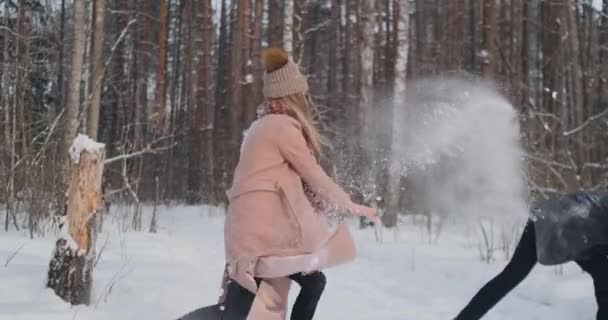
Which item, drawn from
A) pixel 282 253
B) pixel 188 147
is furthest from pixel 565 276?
pixel 188 147

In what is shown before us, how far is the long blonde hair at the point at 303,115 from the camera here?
3.12 meters

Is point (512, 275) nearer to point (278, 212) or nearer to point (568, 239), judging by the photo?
point (568, 239)

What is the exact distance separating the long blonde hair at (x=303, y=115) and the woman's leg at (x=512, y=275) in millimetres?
1489

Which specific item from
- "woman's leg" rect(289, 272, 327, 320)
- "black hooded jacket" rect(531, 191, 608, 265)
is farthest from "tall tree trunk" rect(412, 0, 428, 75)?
"woman's leg" rect(289, 272, 327, 320)

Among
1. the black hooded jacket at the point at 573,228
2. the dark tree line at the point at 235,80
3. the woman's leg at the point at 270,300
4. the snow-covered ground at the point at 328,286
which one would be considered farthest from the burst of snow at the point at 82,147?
the dark tree line at the point at 235,80

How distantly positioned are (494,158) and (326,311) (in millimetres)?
4719

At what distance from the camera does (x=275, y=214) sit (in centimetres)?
301

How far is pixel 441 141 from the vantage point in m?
10.8

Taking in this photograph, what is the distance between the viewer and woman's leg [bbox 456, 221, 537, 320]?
3930 millimetres

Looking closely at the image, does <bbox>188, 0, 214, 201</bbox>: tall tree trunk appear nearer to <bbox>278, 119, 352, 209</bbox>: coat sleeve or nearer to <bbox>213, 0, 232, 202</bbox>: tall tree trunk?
<bbox>213, 0, 232, 202</bbox>: tall tree trunk

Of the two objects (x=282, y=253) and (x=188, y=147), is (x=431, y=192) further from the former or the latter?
(x=188, y=147)

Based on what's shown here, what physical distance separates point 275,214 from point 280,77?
0.62m

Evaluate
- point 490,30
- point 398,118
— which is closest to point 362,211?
point 398,118

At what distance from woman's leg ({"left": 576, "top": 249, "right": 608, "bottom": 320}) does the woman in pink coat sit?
4.89ft
